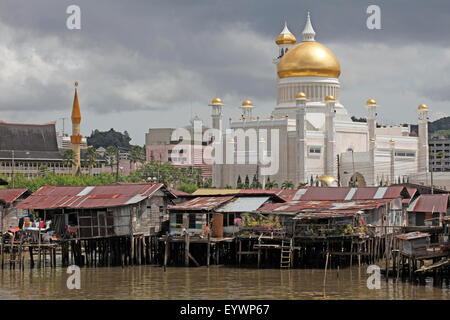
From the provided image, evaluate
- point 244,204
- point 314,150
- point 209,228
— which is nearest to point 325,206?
point 244,204

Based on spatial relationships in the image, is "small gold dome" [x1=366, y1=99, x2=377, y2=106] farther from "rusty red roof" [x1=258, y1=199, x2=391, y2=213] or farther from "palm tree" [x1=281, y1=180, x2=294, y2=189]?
"rusty red roof" [x1=258, y1=199, x2=391, y2=213]

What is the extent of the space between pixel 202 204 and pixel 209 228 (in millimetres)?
1666

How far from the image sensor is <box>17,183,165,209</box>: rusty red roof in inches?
1752

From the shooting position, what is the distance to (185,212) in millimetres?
45469

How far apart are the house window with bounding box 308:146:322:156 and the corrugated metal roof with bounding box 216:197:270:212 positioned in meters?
52.5

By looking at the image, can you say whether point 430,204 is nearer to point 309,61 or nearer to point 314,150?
point 314,150

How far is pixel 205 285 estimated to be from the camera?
123 ft

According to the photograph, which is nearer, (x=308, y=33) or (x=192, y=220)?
(x=192, y=220)

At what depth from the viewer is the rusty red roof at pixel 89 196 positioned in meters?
44.5

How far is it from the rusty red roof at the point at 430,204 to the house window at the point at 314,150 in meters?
47.5

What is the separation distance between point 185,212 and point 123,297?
37.6 ft

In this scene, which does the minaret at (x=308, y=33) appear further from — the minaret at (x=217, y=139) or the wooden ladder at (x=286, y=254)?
the wooden ladder at (x=286, y=254)
